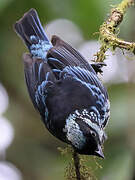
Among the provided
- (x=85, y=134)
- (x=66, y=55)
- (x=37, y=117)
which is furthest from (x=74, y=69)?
(x=37, y=117)

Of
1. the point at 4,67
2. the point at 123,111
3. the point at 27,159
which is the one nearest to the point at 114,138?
the point at 123,111

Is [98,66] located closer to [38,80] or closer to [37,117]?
[38,80]

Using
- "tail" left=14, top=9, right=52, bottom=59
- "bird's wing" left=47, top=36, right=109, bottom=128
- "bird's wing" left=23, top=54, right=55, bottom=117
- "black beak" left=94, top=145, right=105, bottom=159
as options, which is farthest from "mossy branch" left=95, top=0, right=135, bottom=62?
"black beak" left=94, top=145, right=105, bottom=159

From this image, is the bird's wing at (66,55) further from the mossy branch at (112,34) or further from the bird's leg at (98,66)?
the mossy branch at (112,34)

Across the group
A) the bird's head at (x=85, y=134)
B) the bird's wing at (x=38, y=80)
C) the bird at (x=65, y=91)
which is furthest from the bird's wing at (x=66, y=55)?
the bird's head at (x=85, y=134)

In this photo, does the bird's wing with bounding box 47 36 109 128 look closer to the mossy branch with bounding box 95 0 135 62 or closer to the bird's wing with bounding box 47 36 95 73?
the bird's wing with bounding box 47 36 95 73

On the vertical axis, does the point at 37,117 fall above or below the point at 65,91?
above
